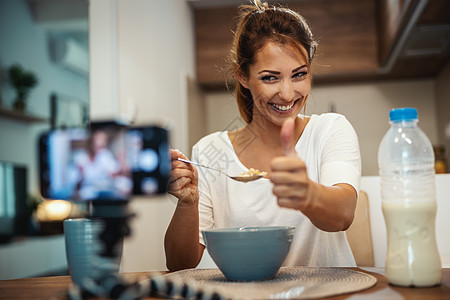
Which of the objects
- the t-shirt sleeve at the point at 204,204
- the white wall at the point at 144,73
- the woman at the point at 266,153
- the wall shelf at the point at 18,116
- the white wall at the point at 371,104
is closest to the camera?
the woman at the point at 266,153

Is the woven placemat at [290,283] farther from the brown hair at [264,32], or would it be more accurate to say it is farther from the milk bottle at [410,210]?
the brown hair at [264,32]

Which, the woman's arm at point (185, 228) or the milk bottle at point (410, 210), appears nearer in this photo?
the milk bottle at point (410, 210)

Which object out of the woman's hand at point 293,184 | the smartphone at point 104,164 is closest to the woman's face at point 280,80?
the woman's hand at point 293,184

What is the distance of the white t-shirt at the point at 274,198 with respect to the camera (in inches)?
49.7

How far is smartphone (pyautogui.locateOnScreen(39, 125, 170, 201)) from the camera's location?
545 millimetres

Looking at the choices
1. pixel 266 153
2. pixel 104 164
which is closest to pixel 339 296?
pixel 104 164

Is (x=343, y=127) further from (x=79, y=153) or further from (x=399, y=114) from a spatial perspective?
(x=79, y=153)

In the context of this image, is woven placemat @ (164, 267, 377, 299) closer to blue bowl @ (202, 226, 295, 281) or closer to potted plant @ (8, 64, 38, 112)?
blue bowl @ (202, 226, 295, 281)

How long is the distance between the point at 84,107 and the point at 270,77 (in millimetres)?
3643

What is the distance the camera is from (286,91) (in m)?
1.20

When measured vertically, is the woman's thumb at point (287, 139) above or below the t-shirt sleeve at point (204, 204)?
above

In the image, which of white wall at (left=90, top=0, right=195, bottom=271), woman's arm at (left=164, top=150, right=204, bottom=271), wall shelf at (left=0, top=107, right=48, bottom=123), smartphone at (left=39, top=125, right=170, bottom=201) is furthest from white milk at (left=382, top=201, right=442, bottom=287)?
wall shelf at (left=0, top=107, right=48, bottom=123)

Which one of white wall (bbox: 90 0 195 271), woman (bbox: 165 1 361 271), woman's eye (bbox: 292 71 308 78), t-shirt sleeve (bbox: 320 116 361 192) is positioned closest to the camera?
t-shirt sleeve (bbox: 320 116 361 192)

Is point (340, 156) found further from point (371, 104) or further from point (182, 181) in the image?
point (371, 104)
